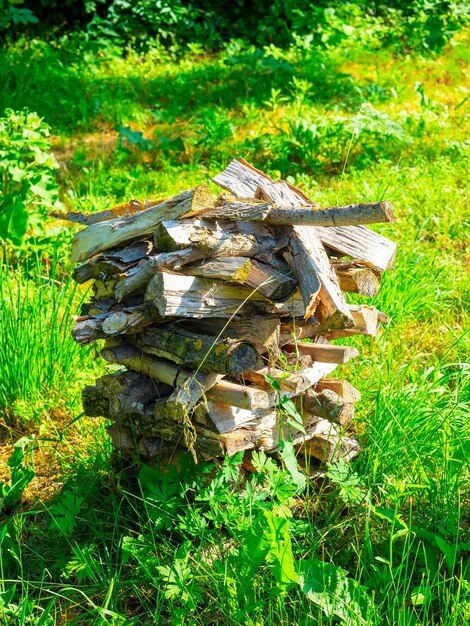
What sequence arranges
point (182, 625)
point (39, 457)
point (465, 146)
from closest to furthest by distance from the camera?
point (182, 625) → point (39, 457) → point (465, 146)

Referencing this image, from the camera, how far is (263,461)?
101 inches

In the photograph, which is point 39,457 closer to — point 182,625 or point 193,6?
point 182,625

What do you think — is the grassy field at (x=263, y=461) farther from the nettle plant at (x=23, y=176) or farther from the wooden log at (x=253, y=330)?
→ the wooden log at (x=253, y=330)

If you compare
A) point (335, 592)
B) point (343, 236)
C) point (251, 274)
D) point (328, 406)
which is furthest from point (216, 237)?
point (335, 592)

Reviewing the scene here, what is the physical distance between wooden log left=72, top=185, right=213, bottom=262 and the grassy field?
756mm

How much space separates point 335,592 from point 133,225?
143 centimetres

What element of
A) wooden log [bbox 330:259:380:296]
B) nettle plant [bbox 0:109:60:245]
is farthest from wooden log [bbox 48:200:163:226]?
nettle plant [bbox 0:109:60:245]

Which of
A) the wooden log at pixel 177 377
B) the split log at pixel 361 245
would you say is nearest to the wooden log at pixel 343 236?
the split log at pixel 361 245

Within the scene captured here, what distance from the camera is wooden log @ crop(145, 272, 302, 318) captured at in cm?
246

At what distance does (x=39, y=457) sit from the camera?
341 centimetres

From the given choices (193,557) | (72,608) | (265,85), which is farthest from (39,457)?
(265,85)

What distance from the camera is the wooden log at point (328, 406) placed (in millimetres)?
2742

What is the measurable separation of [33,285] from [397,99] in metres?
4.29

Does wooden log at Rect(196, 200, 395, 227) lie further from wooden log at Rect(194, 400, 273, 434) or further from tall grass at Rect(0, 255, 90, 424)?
tall grass at Rect(0, 255, 90, 424)
